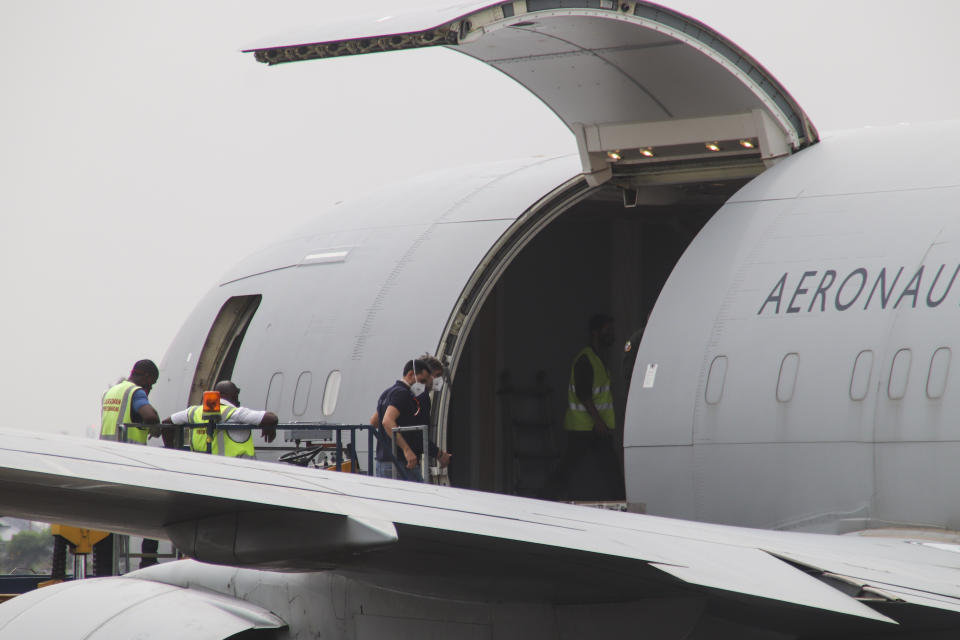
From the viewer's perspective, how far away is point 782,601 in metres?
5.67

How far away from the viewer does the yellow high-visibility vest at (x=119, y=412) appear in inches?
477

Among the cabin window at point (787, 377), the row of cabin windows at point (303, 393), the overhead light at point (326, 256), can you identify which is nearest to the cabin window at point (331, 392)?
the row of cabin windows at point (303, 393)

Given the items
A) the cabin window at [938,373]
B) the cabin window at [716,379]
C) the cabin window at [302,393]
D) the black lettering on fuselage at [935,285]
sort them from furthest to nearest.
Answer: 1. the cabin window at [302,393]
2. the cabin window at [716,379]
3. the black lettering on fuselage at [935,285]
4. the cabin window at [938,373]

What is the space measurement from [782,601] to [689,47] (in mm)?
6041

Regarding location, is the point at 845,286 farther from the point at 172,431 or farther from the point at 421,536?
the point at 172,431

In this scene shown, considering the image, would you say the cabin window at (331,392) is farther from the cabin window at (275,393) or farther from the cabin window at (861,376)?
the cabin window at (861,376)

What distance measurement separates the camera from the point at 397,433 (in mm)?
11266

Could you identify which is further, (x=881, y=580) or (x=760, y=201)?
(x=760, y=201)

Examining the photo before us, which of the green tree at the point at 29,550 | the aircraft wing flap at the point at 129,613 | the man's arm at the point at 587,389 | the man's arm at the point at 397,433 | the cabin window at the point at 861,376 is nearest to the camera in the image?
the aircraft wing flap at the point at 129,613

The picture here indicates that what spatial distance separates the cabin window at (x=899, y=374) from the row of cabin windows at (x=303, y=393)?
5.43m

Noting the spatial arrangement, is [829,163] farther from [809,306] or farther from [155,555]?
[155,555]

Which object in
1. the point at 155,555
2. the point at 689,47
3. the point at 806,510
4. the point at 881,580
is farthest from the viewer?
the point at 155,555

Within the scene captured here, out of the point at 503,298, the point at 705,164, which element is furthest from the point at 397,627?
the point at 503,298

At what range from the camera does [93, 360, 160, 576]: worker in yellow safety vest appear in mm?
11805
